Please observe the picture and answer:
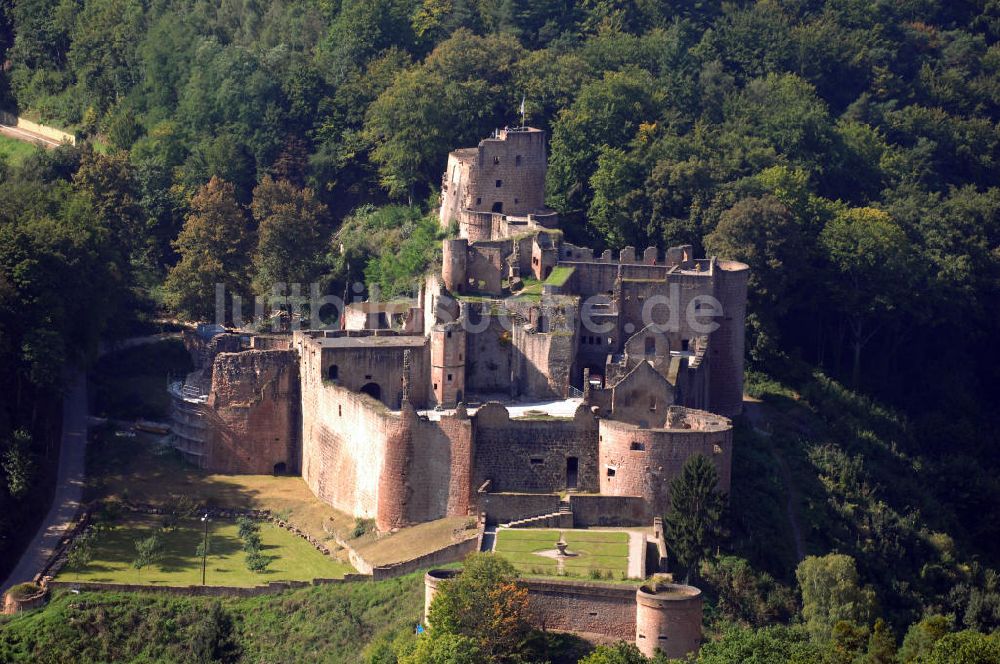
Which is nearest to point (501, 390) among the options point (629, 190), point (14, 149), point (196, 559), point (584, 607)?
point (196, 559)

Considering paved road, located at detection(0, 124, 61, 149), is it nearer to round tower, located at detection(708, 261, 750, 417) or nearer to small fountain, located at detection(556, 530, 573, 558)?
round tower, located at detection(708, 261, 750, 417)

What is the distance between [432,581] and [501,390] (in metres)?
14.6

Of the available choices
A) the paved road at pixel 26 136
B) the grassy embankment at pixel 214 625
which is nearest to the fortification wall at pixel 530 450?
the grassy embankment at pixel 214 625

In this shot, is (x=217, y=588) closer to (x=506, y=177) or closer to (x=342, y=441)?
(x=342, y=441)

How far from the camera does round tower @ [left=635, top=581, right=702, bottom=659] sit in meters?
65.1

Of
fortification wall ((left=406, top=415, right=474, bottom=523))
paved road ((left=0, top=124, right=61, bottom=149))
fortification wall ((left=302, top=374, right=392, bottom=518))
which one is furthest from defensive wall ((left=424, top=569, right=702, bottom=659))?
paved road ((left=0, top=124, right=61, bottom=149))

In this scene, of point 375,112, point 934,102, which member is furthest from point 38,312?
point 934,102

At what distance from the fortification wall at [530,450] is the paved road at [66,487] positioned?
49.5ft

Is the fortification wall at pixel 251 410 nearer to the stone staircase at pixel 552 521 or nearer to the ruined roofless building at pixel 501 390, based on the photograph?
the ruined roofless building at pixel 501 390

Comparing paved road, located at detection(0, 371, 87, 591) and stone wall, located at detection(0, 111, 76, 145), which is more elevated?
stone wall, located at detection(0, 111, 76, 145)

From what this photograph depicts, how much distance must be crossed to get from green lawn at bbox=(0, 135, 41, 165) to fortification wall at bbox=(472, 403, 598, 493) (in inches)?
1565

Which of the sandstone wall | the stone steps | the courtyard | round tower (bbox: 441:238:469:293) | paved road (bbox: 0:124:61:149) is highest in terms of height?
paved road (bbox: 0:124:61:149)

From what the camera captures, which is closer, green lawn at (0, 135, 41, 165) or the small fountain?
the small fountain

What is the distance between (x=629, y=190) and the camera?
311 feet
